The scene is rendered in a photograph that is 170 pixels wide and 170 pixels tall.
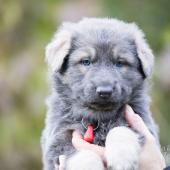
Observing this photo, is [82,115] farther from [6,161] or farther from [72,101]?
[6,161]

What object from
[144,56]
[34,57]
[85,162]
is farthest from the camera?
[34,57]

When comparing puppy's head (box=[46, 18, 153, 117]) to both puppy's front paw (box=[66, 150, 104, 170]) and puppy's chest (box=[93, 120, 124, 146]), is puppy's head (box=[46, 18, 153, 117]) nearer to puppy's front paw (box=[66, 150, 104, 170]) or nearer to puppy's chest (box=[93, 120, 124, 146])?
puppy's chest (box=[93, 120, 124, 146])

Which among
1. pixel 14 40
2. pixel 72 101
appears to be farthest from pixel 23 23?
pixel 72 101

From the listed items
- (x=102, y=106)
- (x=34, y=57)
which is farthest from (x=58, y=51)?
(x=34, y=57)

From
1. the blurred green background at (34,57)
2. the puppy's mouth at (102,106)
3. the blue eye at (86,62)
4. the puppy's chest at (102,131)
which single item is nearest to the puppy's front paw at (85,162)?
the puppy's chest at (102,131)

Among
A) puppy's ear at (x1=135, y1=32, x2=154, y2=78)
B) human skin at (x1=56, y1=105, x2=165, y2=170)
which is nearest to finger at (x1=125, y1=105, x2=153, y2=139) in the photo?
human skin at (x1=56, y1=105, x2=165, y2=170)

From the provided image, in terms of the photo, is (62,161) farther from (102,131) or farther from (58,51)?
(58,51)

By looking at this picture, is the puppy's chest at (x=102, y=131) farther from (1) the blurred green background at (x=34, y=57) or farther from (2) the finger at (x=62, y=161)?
(1) the blurred green background at (x=34, y=57)
